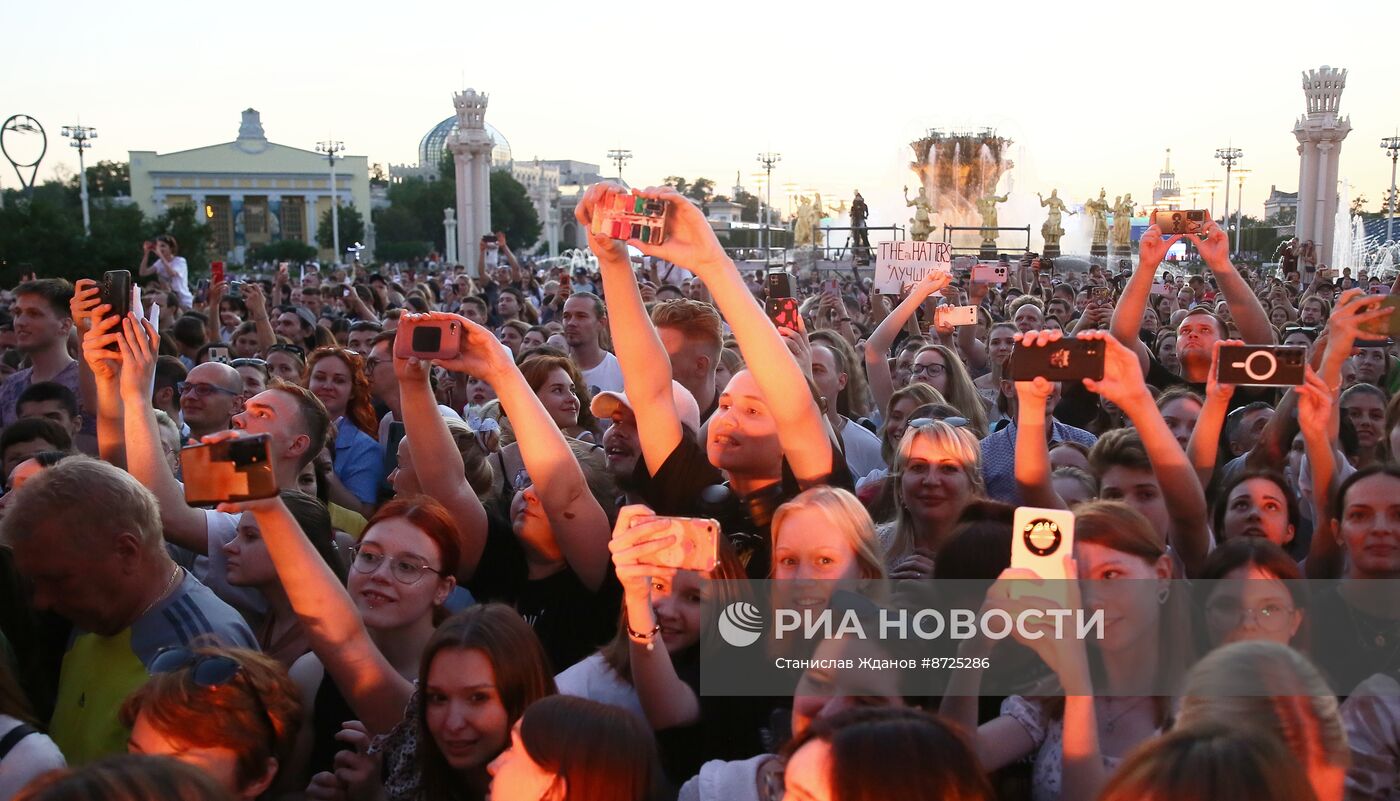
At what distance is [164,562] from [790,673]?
175 cm

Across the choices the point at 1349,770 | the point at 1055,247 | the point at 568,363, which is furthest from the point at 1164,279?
the point at 1055,247

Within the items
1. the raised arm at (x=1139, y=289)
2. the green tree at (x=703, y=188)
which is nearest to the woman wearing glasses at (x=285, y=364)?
the raised arm at (x=1139, y=289)

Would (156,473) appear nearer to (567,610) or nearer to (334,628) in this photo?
(334,628)

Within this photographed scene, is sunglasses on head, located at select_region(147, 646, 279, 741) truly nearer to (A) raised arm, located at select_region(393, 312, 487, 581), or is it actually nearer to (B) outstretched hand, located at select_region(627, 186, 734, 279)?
(A) raised arm, located at select_region(393, 312, 487, 581)

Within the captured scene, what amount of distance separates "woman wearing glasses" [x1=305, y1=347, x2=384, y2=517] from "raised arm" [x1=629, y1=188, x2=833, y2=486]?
2674mm

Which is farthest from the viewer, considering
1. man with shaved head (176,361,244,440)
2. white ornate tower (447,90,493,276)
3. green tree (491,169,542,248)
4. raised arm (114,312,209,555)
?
green tree (491,169,542,248)

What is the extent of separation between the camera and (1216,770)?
6.70 feet

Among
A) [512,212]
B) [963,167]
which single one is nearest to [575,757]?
[963,167]

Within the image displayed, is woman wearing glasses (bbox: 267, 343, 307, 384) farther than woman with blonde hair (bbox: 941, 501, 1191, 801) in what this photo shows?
Yes

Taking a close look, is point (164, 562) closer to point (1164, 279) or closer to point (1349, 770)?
point (1349, 770)

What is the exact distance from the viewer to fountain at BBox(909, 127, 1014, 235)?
5556 cm

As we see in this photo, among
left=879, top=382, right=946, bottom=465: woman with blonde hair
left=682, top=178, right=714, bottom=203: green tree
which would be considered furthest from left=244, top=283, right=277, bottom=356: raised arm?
left=682, top=178, right=714, bottom=203: green tree

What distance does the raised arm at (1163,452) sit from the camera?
3477 mm

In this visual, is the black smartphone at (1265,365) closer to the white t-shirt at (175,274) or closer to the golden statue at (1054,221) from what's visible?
the white t-shirt at (175,274)
